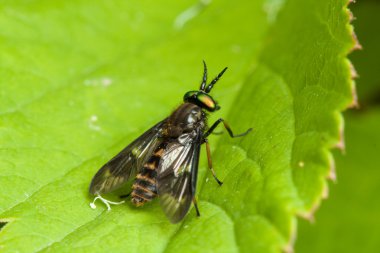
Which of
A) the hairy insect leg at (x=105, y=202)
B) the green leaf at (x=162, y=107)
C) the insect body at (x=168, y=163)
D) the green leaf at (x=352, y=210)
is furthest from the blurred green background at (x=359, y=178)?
the hairy insect leg at (x=105, y=202)

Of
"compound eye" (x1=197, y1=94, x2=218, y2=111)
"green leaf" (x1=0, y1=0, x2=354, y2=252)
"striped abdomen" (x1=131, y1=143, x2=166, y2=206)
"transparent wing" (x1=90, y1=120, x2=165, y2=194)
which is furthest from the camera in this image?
"compound eye" (x1=197, y1=94, x2=218, y2=111)

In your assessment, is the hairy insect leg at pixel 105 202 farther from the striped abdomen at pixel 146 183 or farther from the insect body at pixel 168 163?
the striped abdomen at pixel 146 183

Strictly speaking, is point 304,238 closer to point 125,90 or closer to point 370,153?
point 370,153

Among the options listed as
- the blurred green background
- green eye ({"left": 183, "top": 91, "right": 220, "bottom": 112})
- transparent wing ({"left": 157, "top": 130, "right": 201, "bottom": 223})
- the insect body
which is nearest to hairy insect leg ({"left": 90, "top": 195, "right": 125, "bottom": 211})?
the insect body

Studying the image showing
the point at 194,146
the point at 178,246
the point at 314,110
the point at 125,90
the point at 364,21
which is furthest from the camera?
the point at 364,21

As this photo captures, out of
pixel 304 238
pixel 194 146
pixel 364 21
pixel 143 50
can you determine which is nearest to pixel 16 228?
pixel 194 146

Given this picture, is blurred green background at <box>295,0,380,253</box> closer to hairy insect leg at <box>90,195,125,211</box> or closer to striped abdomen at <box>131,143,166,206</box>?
striped abdomen at <box>131,143,166,206</box>

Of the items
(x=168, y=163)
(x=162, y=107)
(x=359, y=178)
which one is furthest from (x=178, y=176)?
(x=359, y=178)
